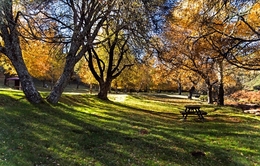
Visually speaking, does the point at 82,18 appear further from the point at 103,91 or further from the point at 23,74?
the point at 103,91

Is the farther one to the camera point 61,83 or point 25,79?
point 61,83

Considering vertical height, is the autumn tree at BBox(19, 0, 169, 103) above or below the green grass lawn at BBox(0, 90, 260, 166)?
above

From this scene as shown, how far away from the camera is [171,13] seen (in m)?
14.8

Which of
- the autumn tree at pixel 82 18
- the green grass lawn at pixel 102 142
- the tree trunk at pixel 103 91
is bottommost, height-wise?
the green grass lawn at pixel 102 142

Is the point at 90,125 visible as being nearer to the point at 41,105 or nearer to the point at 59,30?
the point at 41,105

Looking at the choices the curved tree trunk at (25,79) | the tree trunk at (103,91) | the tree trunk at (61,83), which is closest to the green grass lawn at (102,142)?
the curved tree trunk at (25,79)

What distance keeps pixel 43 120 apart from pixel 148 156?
16.1ft

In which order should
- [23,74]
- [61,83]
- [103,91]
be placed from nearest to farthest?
[23,74] < [61,83] < [103,91]

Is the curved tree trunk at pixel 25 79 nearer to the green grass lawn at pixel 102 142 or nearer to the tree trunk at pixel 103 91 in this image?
the green grass lawn at pixel 102 142

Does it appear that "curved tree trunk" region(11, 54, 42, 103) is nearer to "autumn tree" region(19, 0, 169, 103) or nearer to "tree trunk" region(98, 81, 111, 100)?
"autumn tree" region(19, 0, 169, 103)

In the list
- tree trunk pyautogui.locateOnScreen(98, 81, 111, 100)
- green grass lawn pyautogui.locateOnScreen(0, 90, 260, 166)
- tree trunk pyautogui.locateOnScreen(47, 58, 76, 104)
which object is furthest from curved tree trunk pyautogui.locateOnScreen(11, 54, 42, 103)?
tree trunk pyautogui.locateOnScreen(98, 81, 111, 100)

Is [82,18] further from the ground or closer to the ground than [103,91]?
further from the ground

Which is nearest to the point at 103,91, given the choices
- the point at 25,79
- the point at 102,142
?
the point at 25,79

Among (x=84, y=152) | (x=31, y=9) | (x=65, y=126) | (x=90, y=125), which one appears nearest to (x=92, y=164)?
(x=84, y=152)
